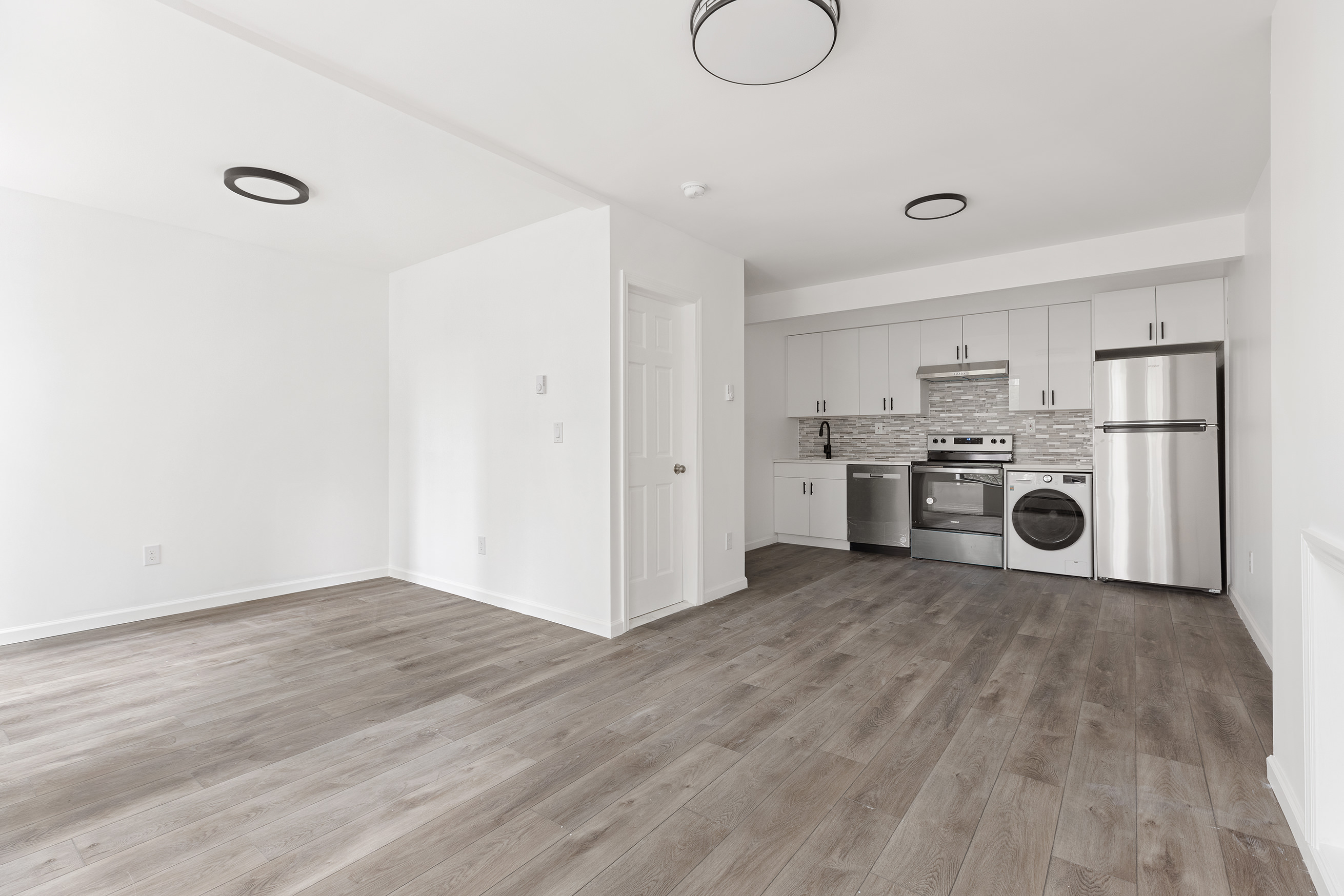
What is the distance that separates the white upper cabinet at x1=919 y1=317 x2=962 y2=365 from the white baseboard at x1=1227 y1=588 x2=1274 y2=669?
8.40 feet

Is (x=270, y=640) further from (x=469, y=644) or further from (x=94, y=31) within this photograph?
(x=94, y=31)

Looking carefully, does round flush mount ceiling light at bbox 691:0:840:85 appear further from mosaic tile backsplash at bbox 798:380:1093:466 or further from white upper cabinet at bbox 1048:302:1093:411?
mosaic tile backsplash at bbox 798:380:1093:466

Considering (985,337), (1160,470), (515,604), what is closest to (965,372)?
(985,337)

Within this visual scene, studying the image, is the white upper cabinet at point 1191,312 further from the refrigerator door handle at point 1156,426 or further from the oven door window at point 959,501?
the oven door window at point 959,501

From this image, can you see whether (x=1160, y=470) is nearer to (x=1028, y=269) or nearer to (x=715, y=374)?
(x=1028, y=269)

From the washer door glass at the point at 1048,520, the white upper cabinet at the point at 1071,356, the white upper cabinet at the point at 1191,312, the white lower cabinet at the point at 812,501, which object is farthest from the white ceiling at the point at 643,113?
the white lower cabinet at the point at 812,501

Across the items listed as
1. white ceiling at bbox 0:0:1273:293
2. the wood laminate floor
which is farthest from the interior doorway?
white ceiling at bbox 0:0:1273:293

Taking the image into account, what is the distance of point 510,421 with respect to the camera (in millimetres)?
4133

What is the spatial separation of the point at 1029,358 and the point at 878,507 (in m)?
1.76

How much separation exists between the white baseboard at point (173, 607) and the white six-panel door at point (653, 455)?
2538 millimetres

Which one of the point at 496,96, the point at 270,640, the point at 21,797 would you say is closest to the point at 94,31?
the point at 496,96

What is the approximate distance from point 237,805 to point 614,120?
109 inches

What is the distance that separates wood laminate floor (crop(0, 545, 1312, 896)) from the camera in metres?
1.62

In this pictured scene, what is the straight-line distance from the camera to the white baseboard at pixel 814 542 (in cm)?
606
